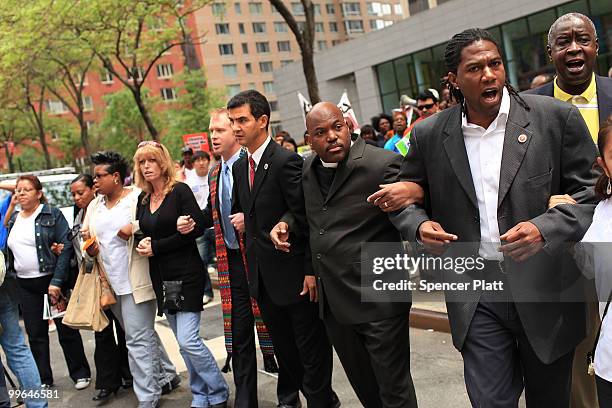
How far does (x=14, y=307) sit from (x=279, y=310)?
8.50 feet

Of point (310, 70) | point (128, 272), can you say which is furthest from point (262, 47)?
point (128, 272)

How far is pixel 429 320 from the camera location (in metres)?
5.93

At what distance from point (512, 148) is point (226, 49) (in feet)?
242

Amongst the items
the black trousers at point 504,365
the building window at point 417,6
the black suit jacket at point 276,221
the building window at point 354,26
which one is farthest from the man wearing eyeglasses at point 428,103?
the building window at point 354,26

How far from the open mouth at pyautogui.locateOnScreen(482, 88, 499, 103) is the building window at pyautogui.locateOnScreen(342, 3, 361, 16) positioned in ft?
289

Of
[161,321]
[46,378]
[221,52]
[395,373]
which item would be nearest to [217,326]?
[161,321]

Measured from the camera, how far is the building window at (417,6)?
121 ft

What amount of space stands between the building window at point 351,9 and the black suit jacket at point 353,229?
87.3 m

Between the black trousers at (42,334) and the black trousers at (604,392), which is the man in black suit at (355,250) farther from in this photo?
the black trousers at (42,334)

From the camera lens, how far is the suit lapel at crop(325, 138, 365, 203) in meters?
3.50

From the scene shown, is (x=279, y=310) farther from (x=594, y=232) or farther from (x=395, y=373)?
(x=594, y=232)

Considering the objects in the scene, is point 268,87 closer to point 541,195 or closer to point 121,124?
point 121,124

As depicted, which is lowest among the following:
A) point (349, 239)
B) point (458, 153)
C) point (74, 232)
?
point (349, 239)

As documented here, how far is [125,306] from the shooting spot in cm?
509
